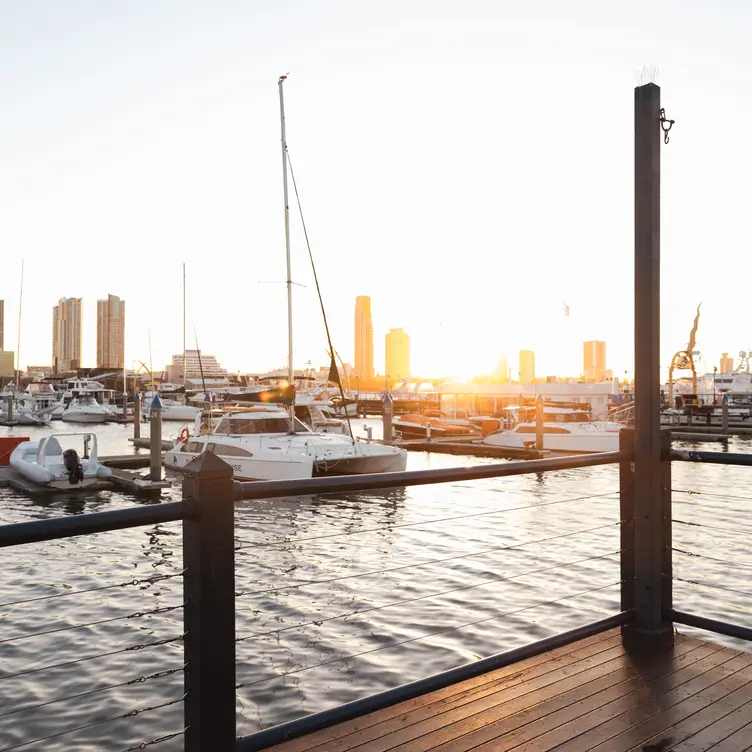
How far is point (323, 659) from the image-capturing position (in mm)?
6883

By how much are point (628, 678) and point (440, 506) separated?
45.3ft

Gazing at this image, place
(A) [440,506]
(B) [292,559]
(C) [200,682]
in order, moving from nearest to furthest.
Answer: (C) [200,682] < (B) [292,559] < (A) [440,506]

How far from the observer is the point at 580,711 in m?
3.22

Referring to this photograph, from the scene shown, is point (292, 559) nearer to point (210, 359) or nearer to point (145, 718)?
point (145, 718)

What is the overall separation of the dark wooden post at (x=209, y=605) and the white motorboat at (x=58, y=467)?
55.3ft

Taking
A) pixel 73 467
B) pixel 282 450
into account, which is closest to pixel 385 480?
pixel 282 450

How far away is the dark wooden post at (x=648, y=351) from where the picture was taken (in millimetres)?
3939

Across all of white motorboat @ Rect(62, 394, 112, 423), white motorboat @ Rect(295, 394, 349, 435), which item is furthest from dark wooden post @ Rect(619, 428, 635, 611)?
white motorboat @ Rect(62, 394, 112, 423)

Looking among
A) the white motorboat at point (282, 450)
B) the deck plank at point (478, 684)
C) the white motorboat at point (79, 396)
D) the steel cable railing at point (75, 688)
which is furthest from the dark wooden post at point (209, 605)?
the white motorboat at point (79, 396)

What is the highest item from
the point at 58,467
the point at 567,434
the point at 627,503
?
the point at 627,503

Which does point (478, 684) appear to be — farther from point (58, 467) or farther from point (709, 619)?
point (58, 467)

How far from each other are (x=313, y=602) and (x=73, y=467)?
12134 millimetres

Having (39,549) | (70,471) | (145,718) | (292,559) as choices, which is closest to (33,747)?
(145,718)

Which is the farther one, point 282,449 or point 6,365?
point 6,365
